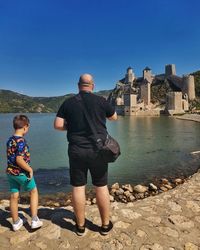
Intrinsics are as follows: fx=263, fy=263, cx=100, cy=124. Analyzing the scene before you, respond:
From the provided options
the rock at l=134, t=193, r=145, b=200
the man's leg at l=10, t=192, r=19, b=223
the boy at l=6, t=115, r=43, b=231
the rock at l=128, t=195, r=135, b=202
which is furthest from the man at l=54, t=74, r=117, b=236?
the rock at l=134, t=193, r=145, b=200

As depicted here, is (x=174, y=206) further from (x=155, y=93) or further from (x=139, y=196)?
(x=155, y=93)

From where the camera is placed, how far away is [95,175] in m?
4.80

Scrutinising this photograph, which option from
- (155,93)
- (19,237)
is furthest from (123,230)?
(155,93)

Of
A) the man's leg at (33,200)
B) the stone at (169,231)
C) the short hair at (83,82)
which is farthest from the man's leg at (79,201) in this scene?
the short hair at (83,82)

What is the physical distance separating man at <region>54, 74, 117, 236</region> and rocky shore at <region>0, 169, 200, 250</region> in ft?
1.34

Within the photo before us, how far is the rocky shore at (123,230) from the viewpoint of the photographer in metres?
4.73

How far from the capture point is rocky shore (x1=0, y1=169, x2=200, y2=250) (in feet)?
15.5

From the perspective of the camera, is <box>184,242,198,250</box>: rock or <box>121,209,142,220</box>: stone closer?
<box>184,242,198,250</box>: rock

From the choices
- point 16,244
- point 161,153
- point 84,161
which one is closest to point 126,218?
point 84,161

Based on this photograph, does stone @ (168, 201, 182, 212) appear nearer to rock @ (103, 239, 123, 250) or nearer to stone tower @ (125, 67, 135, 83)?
rock @ (103, 239, 123, 250)

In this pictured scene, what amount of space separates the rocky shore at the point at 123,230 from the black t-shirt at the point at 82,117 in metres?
1.78

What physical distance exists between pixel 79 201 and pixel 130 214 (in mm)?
1655

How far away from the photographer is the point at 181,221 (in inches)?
228

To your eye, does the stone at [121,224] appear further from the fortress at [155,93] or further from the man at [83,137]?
the fortress at [155,93]
